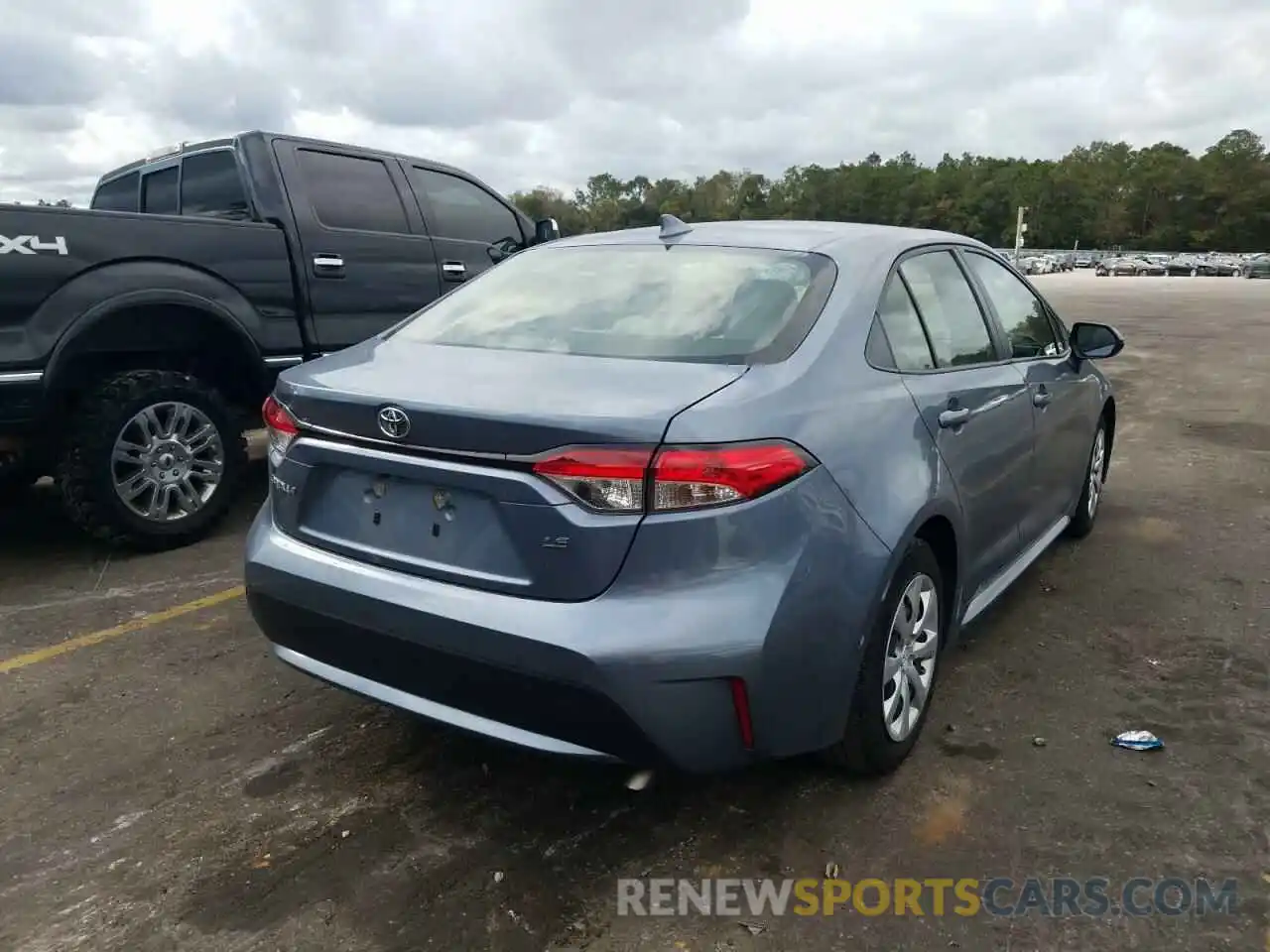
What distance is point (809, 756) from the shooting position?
9.58ft

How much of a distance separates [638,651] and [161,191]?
5363 millimetres

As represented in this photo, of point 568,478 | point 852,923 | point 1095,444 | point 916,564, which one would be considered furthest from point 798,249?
point 1095,444

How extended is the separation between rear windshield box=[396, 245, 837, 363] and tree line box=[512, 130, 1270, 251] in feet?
322

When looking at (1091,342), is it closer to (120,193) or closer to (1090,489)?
(1090,489)

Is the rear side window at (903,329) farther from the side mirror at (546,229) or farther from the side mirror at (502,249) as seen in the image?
the side mirror at (546,229)

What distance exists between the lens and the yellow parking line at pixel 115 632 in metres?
3.82

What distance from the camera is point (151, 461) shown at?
4.85 m

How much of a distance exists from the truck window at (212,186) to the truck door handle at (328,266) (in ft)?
1.58

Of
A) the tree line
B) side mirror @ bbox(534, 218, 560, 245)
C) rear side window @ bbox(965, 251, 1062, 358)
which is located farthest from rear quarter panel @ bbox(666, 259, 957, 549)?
the tree line

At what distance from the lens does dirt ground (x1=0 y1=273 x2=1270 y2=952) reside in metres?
2.36

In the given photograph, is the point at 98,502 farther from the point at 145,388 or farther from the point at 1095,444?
the point at 1095,444

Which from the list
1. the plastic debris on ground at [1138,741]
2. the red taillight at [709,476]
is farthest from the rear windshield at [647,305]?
the plastic debris on ground at [1138,741]

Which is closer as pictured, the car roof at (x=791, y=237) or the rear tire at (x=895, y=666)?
the rear tire at (x=895, y=666)

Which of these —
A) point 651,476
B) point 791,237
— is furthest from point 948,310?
point 651,476
